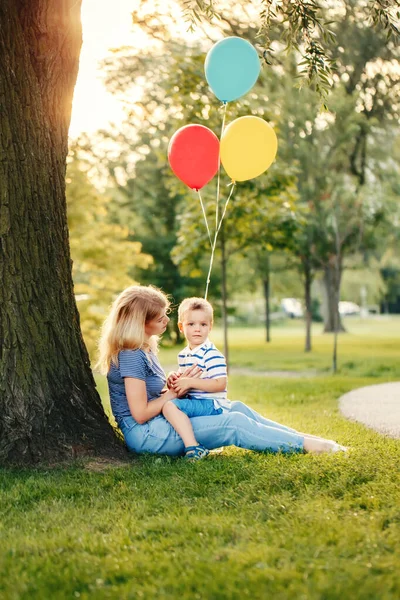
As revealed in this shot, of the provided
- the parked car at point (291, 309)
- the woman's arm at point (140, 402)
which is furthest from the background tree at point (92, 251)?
the parked car at point (291, 309)

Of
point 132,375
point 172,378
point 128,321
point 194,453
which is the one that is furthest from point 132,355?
point 194,453

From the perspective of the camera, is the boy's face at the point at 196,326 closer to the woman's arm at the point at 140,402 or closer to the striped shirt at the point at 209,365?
the striped shirt at the point at 209,365

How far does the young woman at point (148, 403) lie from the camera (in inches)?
172

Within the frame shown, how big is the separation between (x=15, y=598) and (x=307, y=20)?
13.2 feet

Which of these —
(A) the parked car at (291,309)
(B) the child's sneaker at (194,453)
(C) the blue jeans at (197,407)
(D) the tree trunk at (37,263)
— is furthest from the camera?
(A) the parked car at (291,309)

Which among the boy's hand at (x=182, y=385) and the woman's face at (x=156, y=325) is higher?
the woman's face at (x=156, y=325)

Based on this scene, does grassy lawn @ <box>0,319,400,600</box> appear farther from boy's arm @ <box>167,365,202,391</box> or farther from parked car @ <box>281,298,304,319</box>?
parked car @ <box>281,298,304,319</box>

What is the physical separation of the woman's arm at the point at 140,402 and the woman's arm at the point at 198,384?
0.10 metres

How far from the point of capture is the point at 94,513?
10.9 feet

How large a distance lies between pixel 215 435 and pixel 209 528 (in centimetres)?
135

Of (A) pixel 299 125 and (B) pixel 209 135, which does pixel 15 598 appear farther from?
(A) pixel 299 125

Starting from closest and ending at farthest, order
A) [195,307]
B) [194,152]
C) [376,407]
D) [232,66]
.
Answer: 1. [195,307]
2. [232,66]
3. [194,152]
4. [376,407]

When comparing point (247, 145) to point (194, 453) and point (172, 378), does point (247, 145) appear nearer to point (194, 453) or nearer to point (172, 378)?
point (172, 378)

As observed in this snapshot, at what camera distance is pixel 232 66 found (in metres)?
5.28
